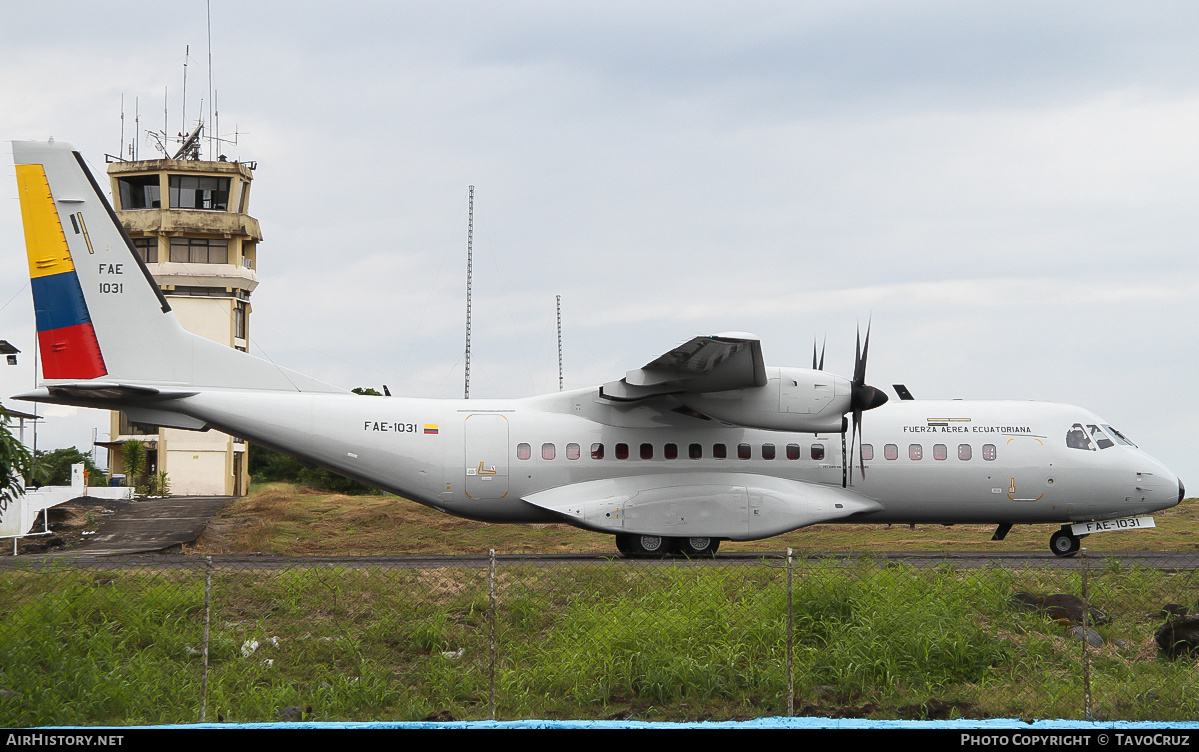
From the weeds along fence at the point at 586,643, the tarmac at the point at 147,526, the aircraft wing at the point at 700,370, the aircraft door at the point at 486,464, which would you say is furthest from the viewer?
the tarmac at the point at 147,526

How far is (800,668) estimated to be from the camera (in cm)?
1105

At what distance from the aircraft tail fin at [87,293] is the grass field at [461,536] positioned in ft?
24.4

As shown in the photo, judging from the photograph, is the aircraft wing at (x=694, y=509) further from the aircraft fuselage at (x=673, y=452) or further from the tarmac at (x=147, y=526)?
the tarmac at (x=147, y=526)

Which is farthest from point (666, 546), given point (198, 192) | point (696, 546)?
point (198, 192)

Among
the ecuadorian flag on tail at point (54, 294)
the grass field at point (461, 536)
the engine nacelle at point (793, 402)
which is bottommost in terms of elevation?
the grass field at point (461, 536)

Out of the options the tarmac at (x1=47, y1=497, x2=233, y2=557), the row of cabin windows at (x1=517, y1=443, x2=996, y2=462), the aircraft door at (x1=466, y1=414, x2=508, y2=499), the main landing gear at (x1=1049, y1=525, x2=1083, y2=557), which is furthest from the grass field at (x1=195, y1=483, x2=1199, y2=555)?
the aircraft door at (x1=466, y1=414, x2=508, y2=499)

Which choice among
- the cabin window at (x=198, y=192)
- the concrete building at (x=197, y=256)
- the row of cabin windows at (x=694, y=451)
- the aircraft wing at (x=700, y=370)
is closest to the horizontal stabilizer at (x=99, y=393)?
the row of cabin windows at (x=694, y=451)

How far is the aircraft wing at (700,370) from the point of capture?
1675 cm

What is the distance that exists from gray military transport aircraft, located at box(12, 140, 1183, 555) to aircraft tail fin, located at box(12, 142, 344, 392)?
0.03m
